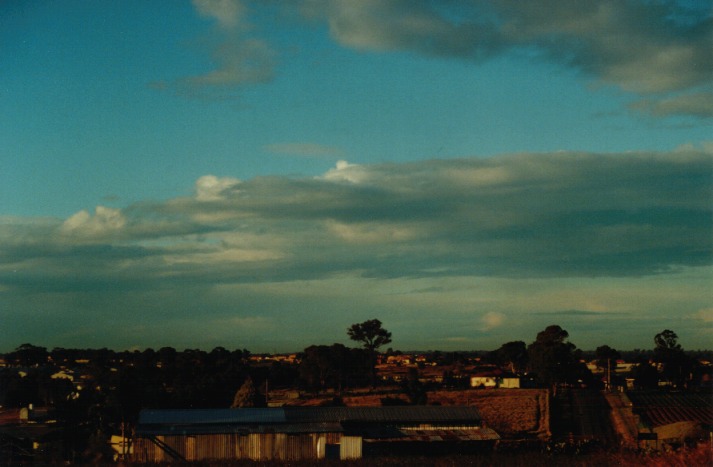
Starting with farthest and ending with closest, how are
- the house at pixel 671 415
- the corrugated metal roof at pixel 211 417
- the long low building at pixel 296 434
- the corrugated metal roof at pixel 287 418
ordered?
the corrugated metal roof at pixel 211 417
the corrugated metal roof at pixel 287 418
the long low building at pixel 296 434
the house at pixel 671 415

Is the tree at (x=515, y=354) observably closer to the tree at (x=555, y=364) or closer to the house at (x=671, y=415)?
the tree at (x=555, y=364)

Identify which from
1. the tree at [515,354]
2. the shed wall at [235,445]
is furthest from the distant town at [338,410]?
the tree at [515,354]

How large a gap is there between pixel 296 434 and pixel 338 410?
367 inches

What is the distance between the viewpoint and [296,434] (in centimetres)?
3991

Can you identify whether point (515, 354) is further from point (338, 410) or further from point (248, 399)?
point (338, 410)

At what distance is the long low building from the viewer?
125ft

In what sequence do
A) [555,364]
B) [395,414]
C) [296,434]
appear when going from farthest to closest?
[555,364]
[395,414]
[296,434]

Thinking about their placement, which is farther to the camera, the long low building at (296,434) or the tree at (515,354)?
the tree at (515,354)

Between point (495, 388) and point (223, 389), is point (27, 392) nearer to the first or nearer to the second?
point (223, 389)

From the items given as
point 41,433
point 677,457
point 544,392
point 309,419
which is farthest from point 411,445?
point 544,392

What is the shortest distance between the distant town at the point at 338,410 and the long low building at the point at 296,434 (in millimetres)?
77

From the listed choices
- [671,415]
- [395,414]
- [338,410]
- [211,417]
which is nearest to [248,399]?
[338,410]

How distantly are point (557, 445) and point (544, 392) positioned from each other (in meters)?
46.3

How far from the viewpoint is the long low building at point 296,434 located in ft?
125
